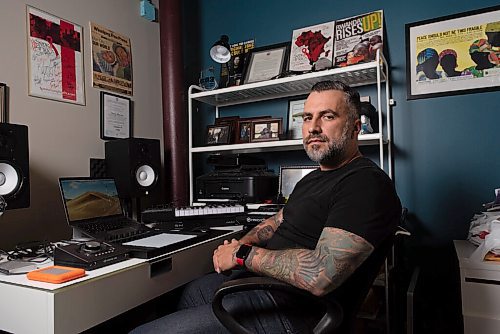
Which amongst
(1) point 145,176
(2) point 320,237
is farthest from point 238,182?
(2) point 320,237

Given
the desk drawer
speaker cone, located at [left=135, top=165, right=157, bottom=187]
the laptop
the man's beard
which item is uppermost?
the man's beard

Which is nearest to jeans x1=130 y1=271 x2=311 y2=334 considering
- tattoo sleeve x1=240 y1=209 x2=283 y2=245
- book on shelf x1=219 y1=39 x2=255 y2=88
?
tattoo sleeve x1=240 y1=209 x2=283 y2=245

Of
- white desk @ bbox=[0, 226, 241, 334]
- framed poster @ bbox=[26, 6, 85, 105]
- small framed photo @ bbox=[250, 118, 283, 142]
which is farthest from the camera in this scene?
small framed photo @ bbox=[250, 118, 283, 142]

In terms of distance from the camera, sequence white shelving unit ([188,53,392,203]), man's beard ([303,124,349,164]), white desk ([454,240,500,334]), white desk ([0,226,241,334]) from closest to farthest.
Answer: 1. white desk ([0,226,241,334])
2. man's beard ([303,124,349,164])
3. white desk ([454,240,500,334])
4. white shelving unit ([188,53,392,203])

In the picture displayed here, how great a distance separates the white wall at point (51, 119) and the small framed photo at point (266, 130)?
735 mm

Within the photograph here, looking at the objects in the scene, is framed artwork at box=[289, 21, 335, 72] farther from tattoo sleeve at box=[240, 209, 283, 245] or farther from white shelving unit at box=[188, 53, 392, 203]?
tattoo sleeve at box=[240, 209, 283, 245]

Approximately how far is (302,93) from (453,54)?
0.82m

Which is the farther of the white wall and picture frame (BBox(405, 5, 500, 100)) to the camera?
picture frame (BBox(405, 5, 500, 100))

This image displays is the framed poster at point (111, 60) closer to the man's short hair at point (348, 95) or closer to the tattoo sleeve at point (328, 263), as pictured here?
the man's short hair at point (348, 95)

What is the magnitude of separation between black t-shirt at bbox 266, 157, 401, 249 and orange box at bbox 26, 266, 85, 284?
611 millimetres

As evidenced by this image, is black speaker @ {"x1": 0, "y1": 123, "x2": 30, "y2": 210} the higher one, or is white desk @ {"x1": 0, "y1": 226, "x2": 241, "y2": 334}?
black speaker @ {"x1": 0, "y1": 123, "x2": 30, "y2": 210}

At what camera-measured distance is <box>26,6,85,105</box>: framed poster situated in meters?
1.68

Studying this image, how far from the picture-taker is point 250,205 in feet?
6.47

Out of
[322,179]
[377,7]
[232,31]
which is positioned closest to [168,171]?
[232,31]
